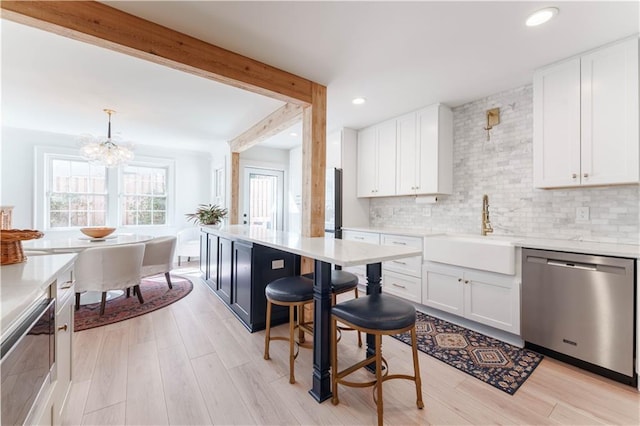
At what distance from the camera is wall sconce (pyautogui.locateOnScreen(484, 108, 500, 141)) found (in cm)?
309

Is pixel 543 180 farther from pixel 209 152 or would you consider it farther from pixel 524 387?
pixel 209 152

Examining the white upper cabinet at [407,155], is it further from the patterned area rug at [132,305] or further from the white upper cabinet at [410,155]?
the patterned area rug at [132,305]

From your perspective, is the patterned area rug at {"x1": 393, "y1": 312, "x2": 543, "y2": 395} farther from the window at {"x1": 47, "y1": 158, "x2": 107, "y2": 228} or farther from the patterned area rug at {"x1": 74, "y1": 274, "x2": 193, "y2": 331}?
the window at {"x1": 47, "y1": 158, "x2": 107, "y2": 228}

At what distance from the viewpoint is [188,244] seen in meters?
5.45

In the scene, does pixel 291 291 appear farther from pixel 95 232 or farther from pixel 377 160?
pixel 95 232

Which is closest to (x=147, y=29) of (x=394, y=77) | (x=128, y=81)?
(x=128, y=81)

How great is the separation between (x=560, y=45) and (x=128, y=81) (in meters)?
3.98

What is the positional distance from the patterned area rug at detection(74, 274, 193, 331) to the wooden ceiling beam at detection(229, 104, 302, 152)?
243 centimetres

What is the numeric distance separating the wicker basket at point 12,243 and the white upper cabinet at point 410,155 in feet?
11.5

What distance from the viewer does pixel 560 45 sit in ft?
7.09

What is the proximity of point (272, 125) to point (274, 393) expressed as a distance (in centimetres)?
304

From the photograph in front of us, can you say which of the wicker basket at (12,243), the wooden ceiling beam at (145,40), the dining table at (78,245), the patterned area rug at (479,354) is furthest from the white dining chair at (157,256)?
the patterned area rug at (479,354)

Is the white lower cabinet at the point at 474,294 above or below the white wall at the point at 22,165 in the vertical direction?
below

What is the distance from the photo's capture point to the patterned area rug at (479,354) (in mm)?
1922
